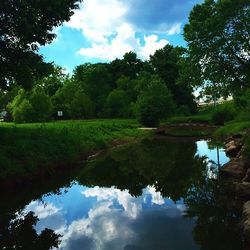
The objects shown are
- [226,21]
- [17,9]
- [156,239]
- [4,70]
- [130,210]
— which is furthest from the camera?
[226,21]

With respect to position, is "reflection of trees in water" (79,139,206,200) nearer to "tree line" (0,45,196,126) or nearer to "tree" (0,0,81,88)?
"tree" (0,0,81,88)

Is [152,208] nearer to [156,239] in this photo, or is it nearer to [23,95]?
[156,239]

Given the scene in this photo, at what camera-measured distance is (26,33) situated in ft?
78.9

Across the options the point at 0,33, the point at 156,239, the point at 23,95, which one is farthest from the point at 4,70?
the point at 23,95

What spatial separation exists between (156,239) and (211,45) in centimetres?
2776

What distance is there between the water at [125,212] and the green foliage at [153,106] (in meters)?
39.5

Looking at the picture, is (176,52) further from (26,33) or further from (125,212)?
(125,212)

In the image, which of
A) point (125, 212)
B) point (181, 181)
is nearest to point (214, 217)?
point (125, 212)

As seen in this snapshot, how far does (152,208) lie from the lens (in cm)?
1675

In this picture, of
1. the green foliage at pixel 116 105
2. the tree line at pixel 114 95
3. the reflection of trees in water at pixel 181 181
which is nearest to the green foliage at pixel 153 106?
the tree line at pixel 114 95

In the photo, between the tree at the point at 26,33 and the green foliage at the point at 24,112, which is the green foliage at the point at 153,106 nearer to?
the green foliage at the point at 24,112

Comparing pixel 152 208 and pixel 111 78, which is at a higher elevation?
pixel 111 78

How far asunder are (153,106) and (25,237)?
54.3 m

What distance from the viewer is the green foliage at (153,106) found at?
66438mm
